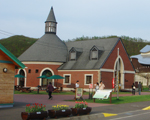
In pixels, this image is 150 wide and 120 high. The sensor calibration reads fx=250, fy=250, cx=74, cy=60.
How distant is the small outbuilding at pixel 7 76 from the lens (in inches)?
683

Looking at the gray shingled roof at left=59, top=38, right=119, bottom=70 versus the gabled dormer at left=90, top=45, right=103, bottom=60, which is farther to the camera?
the gabled dormer at left=90, top=45, right=103, bottom=60

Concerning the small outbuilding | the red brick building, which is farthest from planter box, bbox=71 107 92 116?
the red brick building

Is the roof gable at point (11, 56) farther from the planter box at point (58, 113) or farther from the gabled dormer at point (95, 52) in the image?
the gabled dormer at point (95, 52)

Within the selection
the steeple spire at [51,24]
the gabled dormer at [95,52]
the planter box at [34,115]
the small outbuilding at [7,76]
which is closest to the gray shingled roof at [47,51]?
the steeple spire at [51,24]

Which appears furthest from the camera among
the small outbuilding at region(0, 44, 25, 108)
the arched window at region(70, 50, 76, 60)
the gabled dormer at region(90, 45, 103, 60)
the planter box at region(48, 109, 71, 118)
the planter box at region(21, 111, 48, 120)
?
the arched window at region(70, 50, 76, 60)

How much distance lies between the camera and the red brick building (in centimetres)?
3975

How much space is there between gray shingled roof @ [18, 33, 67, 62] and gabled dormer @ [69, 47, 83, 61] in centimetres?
125

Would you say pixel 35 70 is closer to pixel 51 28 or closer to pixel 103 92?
pixel 51 28

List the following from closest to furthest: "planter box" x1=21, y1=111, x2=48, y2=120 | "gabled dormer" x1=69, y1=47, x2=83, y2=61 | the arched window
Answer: "planter box" x1=21, y1=111, x2=48, y2=120
"gabled dormer" x1=69, y1=47, x2=83, y2=61
the arched window

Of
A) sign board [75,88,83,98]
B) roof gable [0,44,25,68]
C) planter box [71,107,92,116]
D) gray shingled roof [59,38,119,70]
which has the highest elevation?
gray shingled roof [59,38,119,70]

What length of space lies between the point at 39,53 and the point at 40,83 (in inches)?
204

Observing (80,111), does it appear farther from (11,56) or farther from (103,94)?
(103,94)

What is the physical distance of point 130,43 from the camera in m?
123

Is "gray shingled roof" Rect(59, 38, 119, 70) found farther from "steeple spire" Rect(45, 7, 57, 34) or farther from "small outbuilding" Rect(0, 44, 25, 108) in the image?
"small outbuilding" Rect(0, 44, 25, 108)
